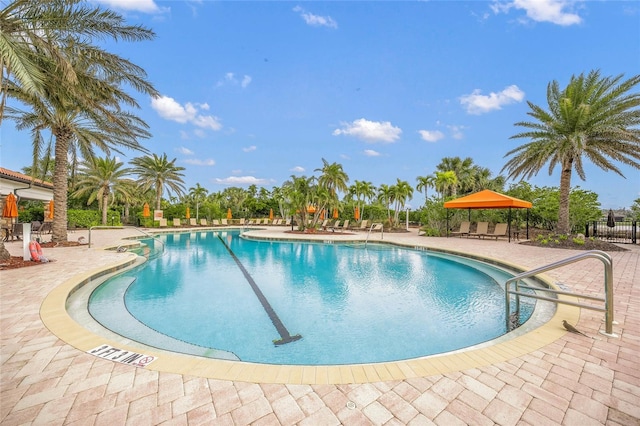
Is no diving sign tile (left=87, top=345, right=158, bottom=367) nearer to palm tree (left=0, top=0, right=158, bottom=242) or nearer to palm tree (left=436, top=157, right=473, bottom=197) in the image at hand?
palm tree (left=0, top=0, right=158, bottom=242)

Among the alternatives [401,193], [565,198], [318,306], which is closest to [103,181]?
[401,193]

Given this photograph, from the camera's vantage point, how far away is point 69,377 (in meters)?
2.40

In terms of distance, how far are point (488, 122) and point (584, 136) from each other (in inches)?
507

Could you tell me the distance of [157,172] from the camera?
2725cm

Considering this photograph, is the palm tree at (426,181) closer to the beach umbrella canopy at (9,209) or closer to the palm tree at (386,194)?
the palm tree at (386,194)

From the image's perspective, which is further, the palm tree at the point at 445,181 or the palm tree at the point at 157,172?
the palm tree at the point at 445,181

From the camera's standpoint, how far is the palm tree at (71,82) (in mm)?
6258

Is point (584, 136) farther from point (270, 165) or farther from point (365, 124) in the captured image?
point (270, 165)

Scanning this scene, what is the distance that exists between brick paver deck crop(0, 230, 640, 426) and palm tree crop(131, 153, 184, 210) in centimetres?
2752

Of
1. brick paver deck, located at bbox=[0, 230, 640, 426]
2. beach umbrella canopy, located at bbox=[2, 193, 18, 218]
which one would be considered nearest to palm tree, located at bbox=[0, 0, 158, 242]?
beach umbrella canopy, located at bbox=[2, 193, 18, 218]

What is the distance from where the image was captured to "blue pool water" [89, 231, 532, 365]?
13.0 feet

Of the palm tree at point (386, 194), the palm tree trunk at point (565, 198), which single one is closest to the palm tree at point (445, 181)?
the palm tree at point (386, 194)

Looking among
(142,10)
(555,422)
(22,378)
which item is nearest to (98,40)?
(142,10)

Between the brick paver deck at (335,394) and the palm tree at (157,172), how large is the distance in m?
27.5
